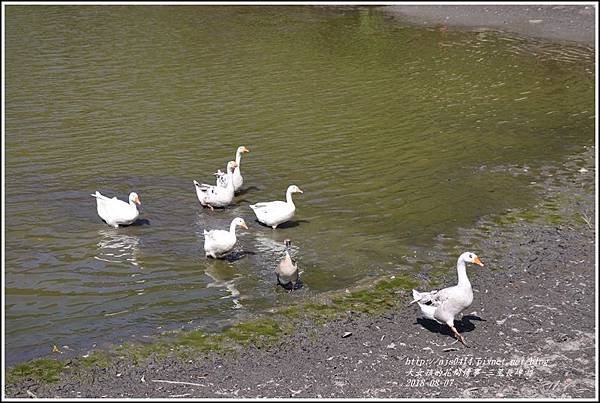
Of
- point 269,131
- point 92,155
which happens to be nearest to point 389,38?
point 269,131

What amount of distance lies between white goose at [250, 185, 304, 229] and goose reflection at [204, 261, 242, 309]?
190 centimetres

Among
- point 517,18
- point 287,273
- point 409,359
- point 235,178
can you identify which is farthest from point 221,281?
point 517,18

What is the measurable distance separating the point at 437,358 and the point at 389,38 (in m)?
26.6

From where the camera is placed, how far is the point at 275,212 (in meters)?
16.0

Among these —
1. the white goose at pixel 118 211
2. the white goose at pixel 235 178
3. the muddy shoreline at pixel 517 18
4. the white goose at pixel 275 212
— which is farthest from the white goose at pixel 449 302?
the muddy shoreline at pixel 517 18

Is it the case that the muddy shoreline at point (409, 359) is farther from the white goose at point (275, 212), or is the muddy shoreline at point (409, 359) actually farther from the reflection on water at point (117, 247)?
the reflection on water at point (117, 247)

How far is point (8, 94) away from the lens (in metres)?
25.2

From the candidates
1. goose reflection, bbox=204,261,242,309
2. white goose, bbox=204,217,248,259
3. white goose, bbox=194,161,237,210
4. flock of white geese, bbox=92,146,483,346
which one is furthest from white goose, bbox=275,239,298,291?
white goose, bbox=194,161,237,210

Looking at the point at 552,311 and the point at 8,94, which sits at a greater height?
the point at 8,94

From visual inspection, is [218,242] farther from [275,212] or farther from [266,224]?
[266,224]

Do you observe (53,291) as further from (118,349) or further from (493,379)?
(493,379)

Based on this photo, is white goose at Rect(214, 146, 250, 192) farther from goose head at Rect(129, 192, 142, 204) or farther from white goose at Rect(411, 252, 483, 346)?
white goose at Rect(411, 252, 483, 346)

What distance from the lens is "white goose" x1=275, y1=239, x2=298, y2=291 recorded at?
43.4 ft

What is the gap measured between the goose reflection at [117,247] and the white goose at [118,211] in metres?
0.23
